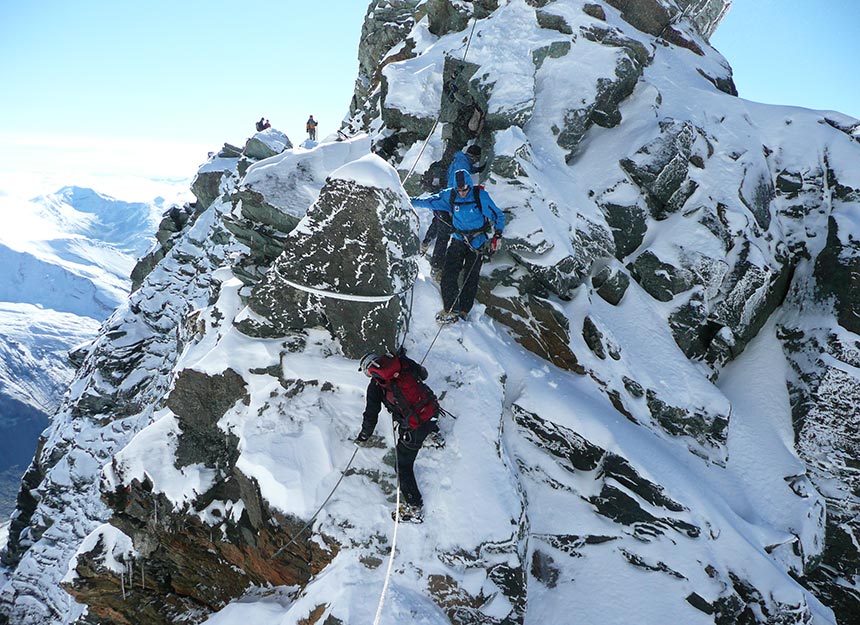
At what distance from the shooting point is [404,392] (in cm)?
721

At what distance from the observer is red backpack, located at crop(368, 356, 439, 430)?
720 cm

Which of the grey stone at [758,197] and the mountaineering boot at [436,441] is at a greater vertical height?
the grey stone at [758,197]

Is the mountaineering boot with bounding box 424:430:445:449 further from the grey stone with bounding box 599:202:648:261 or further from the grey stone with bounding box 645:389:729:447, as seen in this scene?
the grey stone with bounding box 599:202:648:261

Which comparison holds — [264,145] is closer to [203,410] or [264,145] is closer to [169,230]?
[169,230]

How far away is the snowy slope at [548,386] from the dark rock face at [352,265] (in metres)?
0.08

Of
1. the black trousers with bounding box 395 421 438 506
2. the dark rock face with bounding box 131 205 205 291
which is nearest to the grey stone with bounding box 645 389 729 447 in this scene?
the black trousers with bounding box 395 421 438 506

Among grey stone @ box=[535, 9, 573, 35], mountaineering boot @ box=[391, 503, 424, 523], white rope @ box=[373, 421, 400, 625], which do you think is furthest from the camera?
grey stone @ box=[535, 9, 573, 35]

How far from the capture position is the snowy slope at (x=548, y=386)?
7.89m

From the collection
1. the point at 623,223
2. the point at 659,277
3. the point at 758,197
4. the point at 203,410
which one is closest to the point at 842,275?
the point at 758,197

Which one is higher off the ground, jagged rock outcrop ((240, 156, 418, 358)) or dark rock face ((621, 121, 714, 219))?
dark rock face ((621, 121, 714, 219))

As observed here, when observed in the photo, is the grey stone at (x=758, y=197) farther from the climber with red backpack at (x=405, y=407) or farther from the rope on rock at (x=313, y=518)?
the rope on rock at (x=313, y=518)

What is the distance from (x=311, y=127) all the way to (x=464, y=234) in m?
26.2

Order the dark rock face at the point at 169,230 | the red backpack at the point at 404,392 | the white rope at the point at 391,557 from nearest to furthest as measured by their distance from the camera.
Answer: the white rope at the point at 391,557, the red backpack at the point at 404,392, the dark rock face at the point at 169,230

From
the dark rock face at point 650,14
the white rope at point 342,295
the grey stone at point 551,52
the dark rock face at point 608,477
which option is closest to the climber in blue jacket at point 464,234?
the white rope at point 342,295
